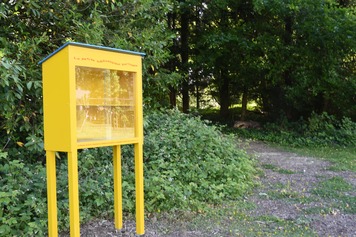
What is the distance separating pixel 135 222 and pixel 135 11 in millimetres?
4175

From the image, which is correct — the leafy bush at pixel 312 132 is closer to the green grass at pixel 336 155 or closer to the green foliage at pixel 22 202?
the green grass at pixel 336 155

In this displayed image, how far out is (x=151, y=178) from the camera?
16.8 feet

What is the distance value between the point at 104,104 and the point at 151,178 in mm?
1674

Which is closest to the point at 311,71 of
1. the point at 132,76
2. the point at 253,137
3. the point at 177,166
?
the point at 253,137

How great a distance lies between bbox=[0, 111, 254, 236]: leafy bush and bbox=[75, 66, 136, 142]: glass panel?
3.18 feet

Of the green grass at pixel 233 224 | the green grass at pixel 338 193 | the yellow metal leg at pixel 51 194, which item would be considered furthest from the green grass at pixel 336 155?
the yellow metal leg at pixel 51 194

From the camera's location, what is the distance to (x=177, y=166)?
5.75 m

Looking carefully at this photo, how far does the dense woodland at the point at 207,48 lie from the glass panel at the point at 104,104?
1.02 m

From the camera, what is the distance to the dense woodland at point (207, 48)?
5090mm

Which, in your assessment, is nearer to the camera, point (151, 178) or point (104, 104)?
point (104, 104)

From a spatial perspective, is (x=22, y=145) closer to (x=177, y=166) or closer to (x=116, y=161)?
(x=116, y=161)

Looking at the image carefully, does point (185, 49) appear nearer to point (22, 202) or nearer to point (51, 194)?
point (22, 202)

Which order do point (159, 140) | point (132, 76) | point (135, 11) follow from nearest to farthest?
1. point (132, 76)
2. point (159, 140)
3. point (135, 11)

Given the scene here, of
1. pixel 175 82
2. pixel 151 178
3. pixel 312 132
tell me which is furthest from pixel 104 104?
pixel 312 132
